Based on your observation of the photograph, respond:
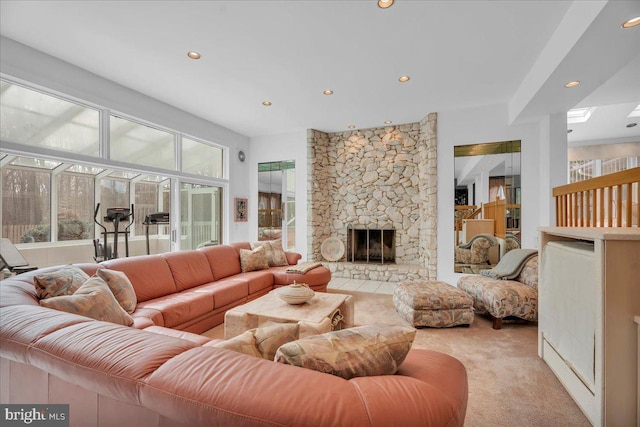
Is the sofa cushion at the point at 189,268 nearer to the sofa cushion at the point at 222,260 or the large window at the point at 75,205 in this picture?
the sofa cushion at the point at 222,260

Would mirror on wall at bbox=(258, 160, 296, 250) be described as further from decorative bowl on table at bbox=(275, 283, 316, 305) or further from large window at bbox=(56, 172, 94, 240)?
decorative bowl on table at bbox=(275, 283, 316, 305)

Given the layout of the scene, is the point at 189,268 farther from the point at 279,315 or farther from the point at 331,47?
the point at 331,47

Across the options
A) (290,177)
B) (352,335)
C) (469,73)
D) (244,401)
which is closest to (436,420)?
(352,335)

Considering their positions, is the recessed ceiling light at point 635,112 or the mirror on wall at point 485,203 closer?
the mirror on wall at point 485,203

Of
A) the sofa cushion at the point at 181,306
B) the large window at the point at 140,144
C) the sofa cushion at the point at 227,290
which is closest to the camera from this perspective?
the sofa cushion at the point at 181,306

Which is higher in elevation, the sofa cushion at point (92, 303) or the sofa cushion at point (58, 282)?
the sofa cushion at point (58, 282)

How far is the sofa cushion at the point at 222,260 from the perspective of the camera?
3.66m

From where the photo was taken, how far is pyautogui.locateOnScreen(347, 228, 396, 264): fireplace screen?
5.62 m

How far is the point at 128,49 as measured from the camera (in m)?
2.91

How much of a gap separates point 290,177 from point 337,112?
1833mm

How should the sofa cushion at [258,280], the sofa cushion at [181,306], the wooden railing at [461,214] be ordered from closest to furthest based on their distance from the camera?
1. the sofa cushion at [181,306]
2. the sofa cushion at [258,280]
3. the wooden railing at [461,214]

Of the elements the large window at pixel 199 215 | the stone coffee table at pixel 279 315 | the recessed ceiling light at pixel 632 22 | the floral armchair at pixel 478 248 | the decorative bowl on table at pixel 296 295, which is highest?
the recessed ceiling light at pixel 632 22

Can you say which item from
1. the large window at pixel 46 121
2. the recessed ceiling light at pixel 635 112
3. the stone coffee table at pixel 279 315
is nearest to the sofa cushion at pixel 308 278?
the stone coffee table at pixel 279 315

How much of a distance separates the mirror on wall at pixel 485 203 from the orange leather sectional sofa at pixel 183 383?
392cm
